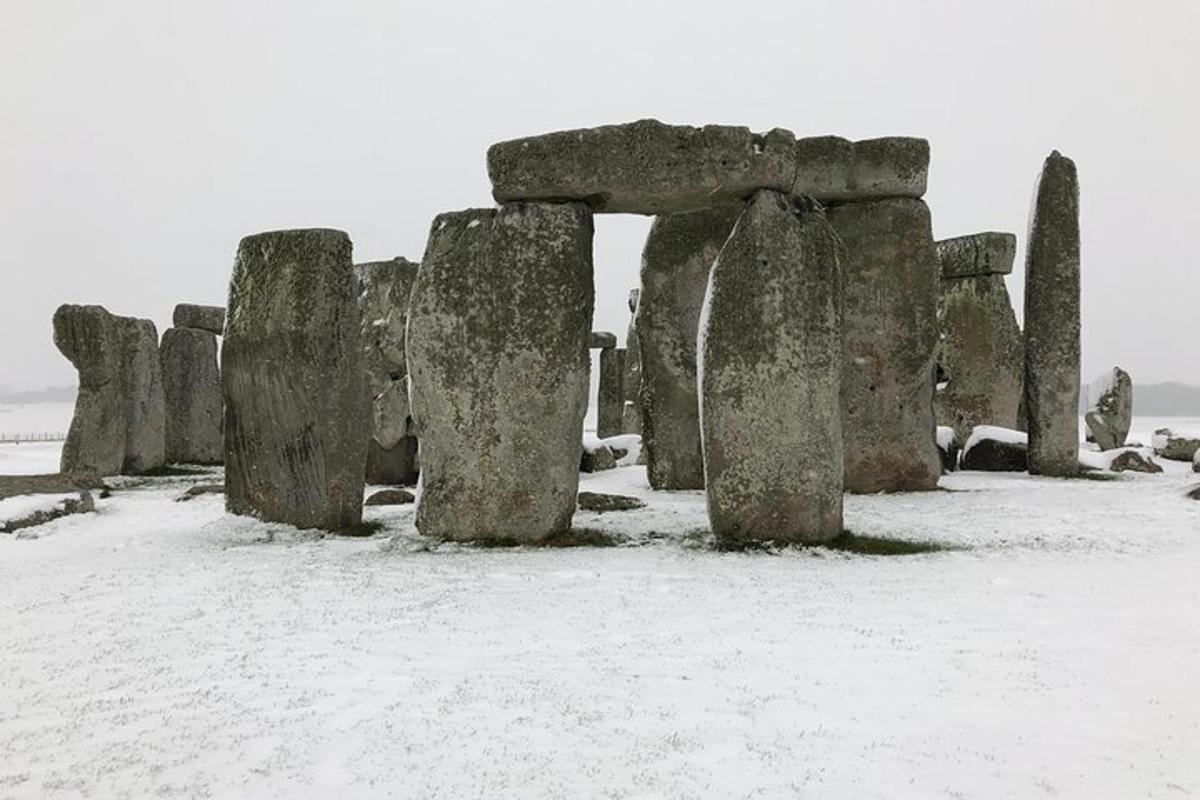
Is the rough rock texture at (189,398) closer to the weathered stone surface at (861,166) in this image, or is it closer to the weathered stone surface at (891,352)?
the weathered stone surface at (861,166)

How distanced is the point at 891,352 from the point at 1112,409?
805cm

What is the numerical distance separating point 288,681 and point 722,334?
11.4 feet

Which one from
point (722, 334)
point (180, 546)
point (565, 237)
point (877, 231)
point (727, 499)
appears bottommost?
point (180, 546)

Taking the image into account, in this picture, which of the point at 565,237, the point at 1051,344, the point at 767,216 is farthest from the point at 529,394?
the point at 1051,344

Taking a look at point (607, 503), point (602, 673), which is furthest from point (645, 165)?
point (602, 673)

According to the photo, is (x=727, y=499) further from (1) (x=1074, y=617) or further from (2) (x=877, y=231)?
(2) (x=877, y=231)

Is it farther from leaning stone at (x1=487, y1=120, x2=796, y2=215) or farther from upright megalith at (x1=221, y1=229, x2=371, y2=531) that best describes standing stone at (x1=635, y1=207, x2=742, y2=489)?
upright megalith at (x1=221, y1=229, x2=371, y2=531)

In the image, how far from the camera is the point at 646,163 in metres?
5.85

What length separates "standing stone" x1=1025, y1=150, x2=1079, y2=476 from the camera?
10023mm

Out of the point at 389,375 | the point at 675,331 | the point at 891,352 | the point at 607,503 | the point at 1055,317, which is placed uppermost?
the point at 1055,317

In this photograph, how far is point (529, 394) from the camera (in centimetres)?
594

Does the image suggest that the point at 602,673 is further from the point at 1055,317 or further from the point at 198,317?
the point at 198,317

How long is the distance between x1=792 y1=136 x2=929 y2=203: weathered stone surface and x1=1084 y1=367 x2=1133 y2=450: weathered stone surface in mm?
8056

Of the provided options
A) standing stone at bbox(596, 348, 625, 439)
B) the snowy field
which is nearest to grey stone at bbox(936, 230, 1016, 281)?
standing stone at bbox(596, 348, 625, 439)
